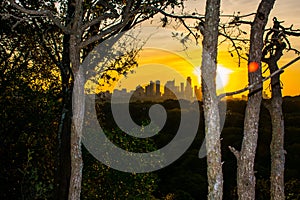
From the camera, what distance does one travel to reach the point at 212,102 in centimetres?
1067

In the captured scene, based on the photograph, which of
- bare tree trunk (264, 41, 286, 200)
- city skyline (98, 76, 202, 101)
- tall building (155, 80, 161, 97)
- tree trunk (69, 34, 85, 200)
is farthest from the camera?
tall building (155, 80, 161, 97)

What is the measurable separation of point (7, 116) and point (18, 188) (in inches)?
117

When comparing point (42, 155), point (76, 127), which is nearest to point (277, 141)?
point (76, 127)

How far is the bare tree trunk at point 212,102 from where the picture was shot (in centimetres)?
1066

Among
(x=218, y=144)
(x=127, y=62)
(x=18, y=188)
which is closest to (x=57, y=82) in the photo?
(x=127, y=62)

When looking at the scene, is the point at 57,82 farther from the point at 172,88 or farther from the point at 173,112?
the point at 173,112

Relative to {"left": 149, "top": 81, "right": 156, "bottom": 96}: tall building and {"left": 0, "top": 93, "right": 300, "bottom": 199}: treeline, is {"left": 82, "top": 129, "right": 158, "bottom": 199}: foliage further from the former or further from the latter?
{"left": 149, "top": 81, "right": 156, "bottom": 96}: tall building

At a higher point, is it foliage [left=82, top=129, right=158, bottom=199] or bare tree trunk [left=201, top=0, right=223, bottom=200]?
bare tree trunk [left=201, top=0, right=223, bottom=200]

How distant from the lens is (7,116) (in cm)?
1895

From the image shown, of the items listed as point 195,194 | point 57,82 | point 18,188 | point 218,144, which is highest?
point 57,82

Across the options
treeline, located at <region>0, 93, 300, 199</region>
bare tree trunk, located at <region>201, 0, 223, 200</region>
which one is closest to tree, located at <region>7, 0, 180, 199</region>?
treeline, located at <region>0, 93, 300, 199</region>

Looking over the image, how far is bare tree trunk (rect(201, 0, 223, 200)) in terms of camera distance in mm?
10656

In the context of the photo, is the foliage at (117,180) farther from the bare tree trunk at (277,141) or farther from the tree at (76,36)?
the bare tree trunk at (277,141)

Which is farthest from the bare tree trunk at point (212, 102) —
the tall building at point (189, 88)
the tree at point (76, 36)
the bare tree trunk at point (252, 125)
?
the tall building at point (189, 88)
